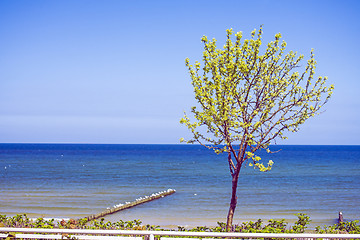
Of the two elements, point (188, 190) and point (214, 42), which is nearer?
point (214, 42)

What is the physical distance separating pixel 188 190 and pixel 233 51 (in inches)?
1200

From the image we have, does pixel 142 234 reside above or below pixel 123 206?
above

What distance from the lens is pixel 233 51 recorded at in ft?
38.5

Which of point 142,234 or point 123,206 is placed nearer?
point 142,234

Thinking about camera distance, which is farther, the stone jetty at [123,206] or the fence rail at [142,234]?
the stone jetty at [123,206]

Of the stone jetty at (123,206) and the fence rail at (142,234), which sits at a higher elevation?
the fence rail at (142,234)

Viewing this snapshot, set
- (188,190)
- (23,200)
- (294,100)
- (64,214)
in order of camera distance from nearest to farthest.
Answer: (294,100), (64,214), (23,200), (188,190)

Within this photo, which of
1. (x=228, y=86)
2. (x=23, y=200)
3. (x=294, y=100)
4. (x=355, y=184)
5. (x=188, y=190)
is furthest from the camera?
(x=355, y=184)

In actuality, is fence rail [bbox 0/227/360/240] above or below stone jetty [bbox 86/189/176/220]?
above

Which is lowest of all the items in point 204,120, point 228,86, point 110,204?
point 110,204

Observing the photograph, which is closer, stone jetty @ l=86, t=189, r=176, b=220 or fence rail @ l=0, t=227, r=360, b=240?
fence rail @ l=0, t=227, r=360, b=240

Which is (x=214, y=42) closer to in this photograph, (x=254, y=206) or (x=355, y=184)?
(x=254, y=206)

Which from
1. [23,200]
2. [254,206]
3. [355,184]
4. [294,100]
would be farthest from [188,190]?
[294,100]

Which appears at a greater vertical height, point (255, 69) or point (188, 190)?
point (255, 69)
